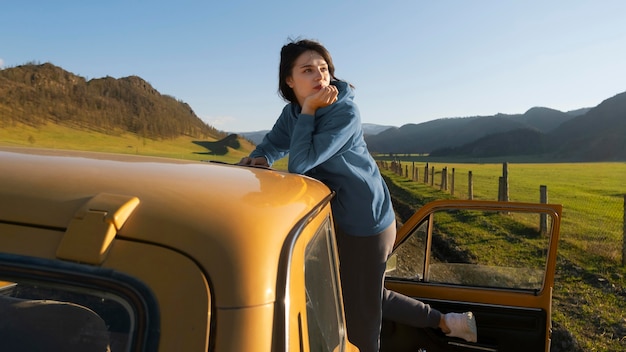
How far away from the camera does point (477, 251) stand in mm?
9398

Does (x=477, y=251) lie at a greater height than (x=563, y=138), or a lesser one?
lesser

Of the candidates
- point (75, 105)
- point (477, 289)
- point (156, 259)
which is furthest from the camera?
point (75, 105)

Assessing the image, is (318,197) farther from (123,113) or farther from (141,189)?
(123,113)

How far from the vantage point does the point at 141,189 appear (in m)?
1.16

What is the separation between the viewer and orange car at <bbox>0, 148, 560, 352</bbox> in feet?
3.05

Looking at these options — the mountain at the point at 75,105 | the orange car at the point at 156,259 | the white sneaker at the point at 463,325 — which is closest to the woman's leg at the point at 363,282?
the orange car at the point at 156,259

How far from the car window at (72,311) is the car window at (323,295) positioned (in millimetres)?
421

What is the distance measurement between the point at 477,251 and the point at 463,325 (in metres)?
6.83

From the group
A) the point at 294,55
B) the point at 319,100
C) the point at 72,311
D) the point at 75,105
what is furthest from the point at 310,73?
the point at 75,105

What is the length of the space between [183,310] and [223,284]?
80 millimetres

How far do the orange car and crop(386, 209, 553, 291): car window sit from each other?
65.4 inches

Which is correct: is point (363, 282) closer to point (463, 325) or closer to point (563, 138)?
point (463, 325)

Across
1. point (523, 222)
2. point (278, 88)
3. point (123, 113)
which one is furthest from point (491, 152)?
point (278, 88)

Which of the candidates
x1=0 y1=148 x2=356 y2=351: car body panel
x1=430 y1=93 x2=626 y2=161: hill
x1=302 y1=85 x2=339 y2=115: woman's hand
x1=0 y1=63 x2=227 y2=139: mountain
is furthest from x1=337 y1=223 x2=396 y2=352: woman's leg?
x1=430 y1=93 x2=626 y2=161: hill
